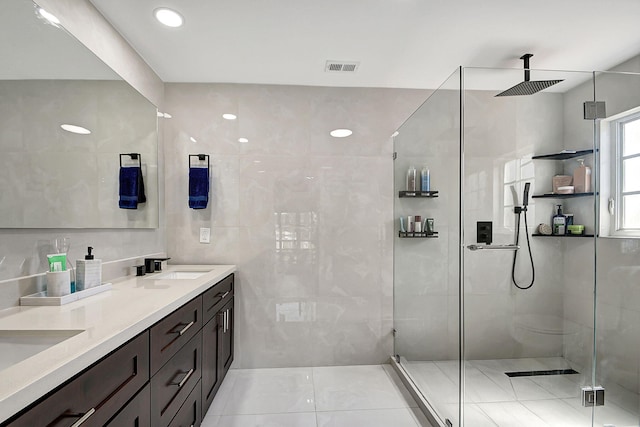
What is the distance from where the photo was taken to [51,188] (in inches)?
62.0

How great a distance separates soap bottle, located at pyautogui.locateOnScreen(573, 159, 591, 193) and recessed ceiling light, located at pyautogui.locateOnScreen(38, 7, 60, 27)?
2736mm

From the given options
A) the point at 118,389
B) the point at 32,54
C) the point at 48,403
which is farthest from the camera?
the point at 32,54

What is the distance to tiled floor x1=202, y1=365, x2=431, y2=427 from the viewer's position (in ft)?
6.97

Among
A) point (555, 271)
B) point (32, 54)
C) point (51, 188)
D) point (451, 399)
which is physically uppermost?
point (32, 54)

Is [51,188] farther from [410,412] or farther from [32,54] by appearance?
[410,412]

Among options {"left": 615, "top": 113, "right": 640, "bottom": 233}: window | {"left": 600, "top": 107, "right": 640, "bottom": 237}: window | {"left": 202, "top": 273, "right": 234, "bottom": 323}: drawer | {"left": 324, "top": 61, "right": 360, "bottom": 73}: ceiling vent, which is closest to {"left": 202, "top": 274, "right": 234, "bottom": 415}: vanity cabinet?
{"left": 202, "top": 273, "right": 234, "bottom": 323}: drawer

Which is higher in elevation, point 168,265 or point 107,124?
point 107,124

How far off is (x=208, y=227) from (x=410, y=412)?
2074mm

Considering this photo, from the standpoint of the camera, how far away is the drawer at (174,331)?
131cm

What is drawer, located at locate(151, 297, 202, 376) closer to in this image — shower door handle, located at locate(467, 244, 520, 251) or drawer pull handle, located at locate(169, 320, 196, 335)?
drawer pull handle, located at locate(169, 320, 196, 335)

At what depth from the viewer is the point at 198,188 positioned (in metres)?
2.72

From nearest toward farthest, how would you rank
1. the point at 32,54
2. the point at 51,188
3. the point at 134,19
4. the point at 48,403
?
the point at 48,403, the point at 32,54, the point at 51,188, the point at 134,19

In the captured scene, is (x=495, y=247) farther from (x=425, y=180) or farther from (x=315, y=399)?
(x=315, y=399)

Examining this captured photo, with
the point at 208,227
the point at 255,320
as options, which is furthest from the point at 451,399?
the point at 208,227
